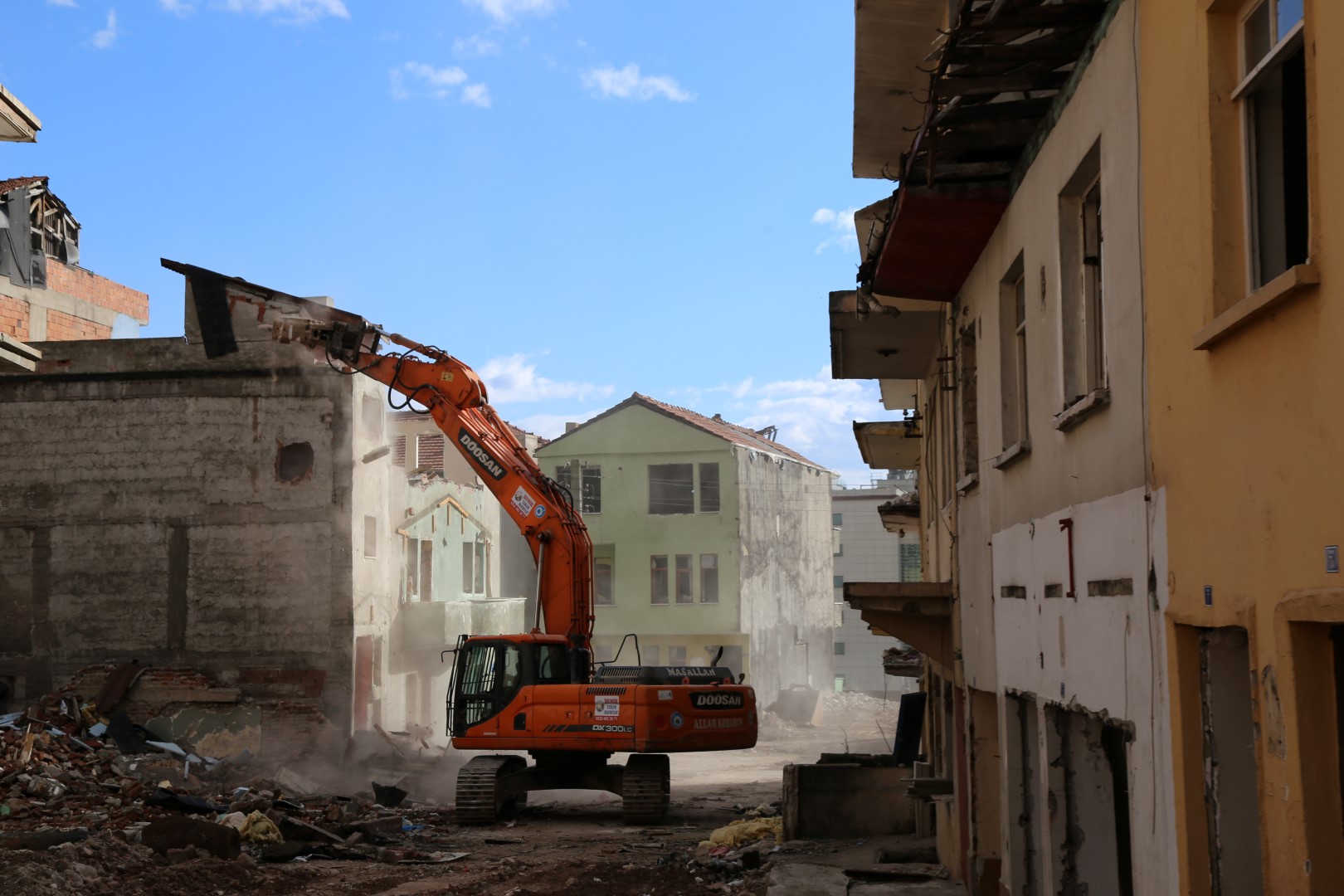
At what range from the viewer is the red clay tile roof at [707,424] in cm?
4481

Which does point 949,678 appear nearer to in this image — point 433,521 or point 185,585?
point 185,585

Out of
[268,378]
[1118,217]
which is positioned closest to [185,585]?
[268,378]

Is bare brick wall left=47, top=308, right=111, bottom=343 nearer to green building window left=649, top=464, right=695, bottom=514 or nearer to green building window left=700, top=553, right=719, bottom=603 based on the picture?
green building window left=649, top=464, right=695, bottom=514

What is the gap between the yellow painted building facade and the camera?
4.00m

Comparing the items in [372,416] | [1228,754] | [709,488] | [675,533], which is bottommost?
[1228,754]

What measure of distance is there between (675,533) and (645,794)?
24854 millimetres

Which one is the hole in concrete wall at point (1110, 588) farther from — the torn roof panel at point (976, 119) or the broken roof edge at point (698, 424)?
the broken roof edge at point (698, 424)

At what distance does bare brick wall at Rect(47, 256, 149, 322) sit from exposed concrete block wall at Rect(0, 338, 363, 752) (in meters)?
8.30

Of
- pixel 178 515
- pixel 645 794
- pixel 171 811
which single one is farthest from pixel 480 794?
pixel 178 515

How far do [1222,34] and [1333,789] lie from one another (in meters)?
2.56

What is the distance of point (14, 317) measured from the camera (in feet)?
102

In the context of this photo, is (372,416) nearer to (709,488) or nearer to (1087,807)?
(709,488)

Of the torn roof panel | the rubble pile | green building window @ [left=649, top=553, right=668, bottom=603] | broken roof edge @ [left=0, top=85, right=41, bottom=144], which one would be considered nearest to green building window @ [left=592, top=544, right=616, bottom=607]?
green building window @ [left=649, top=553, right=668, bottom=603]

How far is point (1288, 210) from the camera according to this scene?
15.3 feet
